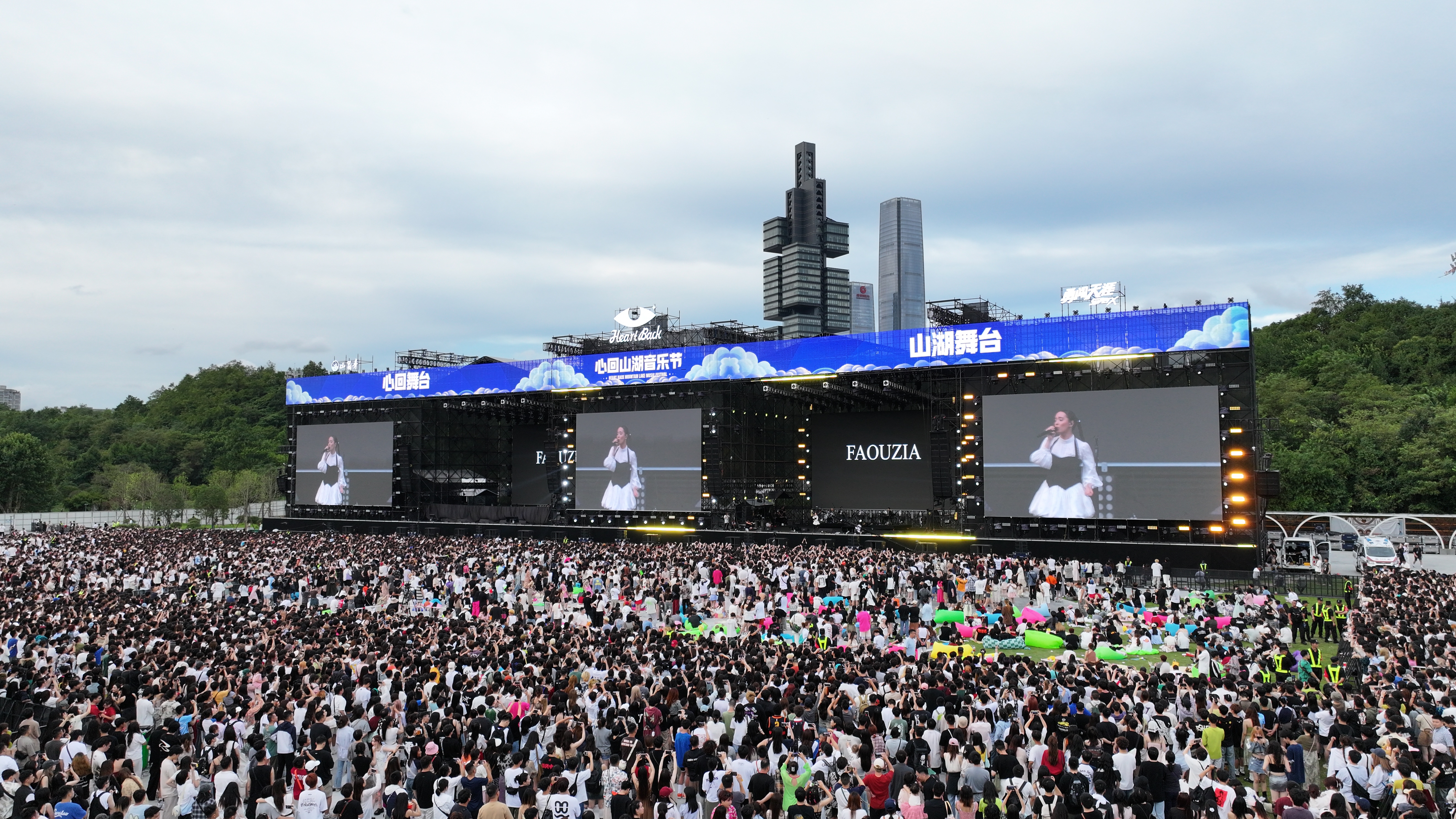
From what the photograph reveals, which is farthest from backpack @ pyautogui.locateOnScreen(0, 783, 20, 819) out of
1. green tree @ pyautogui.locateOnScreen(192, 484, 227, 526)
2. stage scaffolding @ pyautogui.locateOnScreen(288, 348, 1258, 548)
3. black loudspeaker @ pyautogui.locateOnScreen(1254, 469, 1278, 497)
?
green tree @ pyautogui.locateOnScreen(192, 484, 227, 526)

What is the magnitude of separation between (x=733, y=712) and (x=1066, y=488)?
26602mm

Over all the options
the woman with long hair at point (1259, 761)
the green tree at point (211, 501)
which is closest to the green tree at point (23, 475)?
the green tree at point (211, 501)

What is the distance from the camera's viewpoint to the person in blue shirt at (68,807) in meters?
8.39

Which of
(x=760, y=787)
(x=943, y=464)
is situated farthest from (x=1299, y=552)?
(x=760, y=787)

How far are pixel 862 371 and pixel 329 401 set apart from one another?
32.7 metres

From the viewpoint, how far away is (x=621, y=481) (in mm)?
45844

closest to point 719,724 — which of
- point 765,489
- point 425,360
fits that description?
point 765,489

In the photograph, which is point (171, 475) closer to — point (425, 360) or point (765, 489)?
point (425, 360)

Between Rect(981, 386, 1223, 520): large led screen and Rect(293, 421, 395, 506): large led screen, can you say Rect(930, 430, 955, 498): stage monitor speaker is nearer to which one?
Rect(981, 386, 1223, 520): large led screen

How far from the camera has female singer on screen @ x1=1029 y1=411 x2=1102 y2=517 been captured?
115ft

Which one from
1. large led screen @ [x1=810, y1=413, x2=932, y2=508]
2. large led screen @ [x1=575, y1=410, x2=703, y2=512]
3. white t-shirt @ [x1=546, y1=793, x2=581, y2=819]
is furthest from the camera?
large led screen @ [x1=810, y1=413, x2=932, y2=508]

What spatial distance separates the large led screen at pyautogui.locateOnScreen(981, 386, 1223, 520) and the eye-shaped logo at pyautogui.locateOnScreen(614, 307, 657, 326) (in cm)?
1851

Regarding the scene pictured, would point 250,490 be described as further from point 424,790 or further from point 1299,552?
point 424,790

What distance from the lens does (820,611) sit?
2211cm
